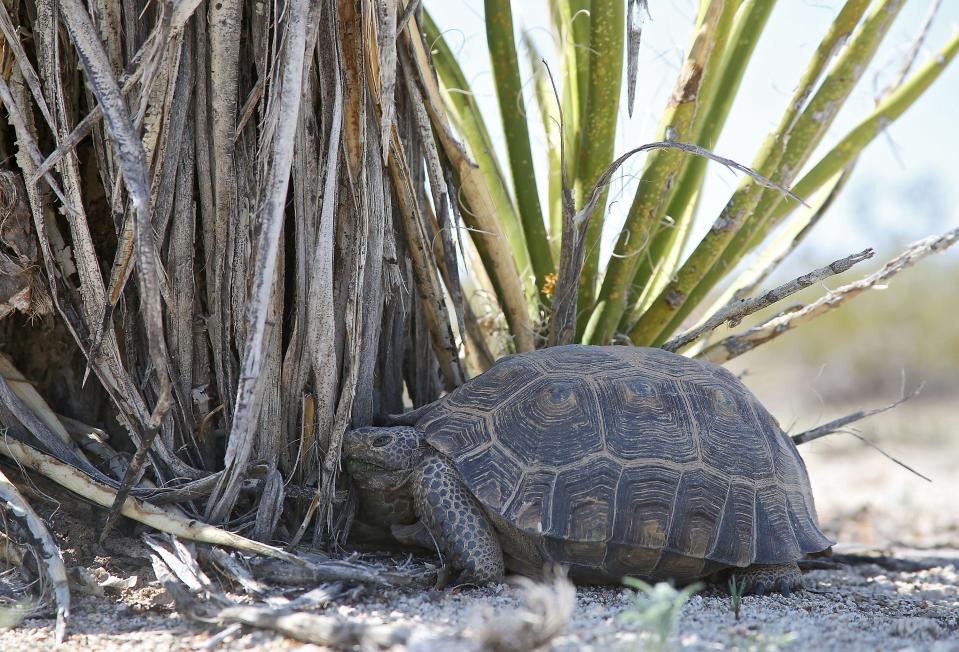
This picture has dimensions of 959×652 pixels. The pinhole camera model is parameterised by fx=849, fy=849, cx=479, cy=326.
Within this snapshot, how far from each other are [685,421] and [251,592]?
1.73m

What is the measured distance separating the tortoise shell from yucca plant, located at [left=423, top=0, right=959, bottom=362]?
0.60 meters

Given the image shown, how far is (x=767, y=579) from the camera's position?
3.47m

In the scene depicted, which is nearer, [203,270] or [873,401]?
[203,270]

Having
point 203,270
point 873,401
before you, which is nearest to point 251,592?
point 203,270

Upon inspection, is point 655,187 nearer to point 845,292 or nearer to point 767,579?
point 845,292

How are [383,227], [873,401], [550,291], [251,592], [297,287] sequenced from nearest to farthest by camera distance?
[251,592], [297,287], [383,227], [550,291], [873,401]

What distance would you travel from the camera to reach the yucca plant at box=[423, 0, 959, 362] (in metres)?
3.86

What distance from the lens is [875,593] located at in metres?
3.65

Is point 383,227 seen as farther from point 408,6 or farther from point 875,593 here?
point 875,593

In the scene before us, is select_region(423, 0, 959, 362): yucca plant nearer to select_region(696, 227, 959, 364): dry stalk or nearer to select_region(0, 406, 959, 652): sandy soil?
select_region(696, 227, 959, 364): dry stalk

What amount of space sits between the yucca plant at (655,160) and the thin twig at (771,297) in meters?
0.47

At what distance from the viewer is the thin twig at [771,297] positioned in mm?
3219

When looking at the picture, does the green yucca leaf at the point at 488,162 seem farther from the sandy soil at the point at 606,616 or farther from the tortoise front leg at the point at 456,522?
the sandy soil at the point at 606,616

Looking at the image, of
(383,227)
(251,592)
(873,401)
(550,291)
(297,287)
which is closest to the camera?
(251,592)
